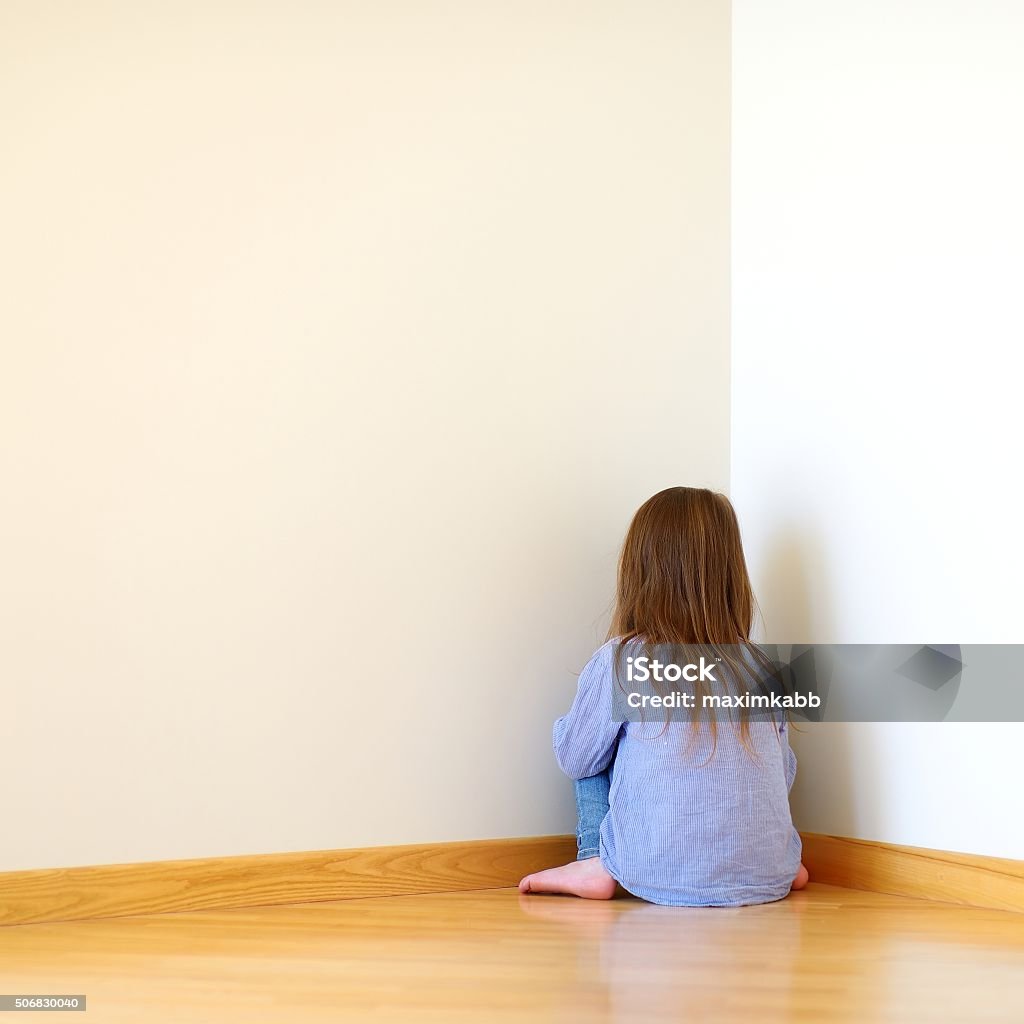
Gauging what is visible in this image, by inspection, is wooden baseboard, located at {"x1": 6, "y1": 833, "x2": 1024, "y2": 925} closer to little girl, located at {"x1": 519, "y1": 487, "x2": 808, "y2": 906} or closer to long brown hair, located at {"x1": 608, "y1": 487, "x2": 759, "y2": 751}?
little girl, located at {"x1": 519, "y1": 487, "x2": 808, "y2": 906}

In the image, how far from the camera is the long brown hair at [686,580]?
183 centimetres

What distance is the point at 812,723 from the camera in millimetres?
1979

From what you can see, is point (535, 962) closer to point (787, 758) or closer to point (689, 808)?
point (689, 808)

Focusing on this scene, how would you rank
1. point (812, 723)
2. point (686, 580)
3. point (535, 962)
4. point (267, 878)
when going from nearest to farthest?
point (535, 962) → point (267, 878) → point (686, 580) → point (812, 723)

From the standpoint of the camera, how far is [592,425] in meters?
2.04

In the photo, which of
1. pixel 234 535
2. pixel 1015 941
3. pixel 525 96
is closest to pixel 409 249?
pixel 525 96

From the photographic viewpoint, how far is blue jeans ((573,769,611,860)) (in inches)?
73.5

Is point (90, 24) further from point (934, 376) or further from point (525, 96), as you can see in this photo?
point (934, 376)

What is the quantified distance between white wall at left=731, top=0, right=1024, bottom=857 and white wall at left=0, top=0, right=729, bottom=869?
0.11 m

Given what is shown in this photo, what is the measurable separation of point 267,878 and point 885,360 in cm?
120

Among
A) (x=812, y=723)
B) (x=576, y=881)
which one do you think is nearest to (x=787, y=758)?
(x=812, y=723)

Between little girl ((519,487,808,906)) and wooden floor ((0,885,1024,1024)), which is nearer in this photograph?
wooden floor ((0,885,1024,1024))

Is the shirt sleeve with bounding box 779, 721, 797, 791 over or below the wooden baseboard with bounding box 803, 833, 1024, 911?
over

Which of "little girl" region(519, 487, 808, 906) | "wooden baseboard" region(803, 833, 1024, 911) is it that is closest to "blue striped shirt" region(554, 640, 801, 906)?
"little girl" region(519, 487, 808, 906)
